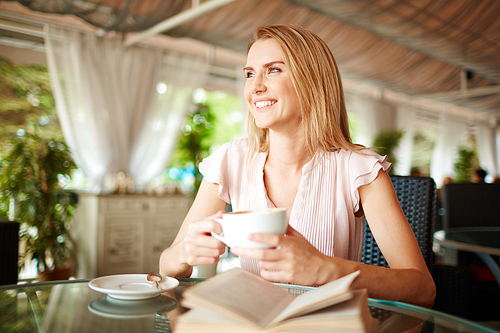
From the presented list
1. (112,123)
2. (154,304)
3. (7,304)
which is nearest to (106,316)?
(154,304)

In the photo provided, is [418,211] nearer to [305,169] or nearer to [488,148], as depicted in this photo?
[305,169]

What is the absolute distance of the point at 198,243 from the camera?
0.82m

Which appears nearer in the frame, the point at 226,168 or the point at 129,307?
the point at 129,307

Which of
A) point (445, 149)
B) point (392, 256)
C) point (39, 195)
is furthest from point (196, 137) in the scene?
point (445, 149)

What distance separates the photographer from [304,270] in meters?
0.76

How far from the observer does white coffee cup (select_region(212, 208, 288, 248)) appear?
69 centimetres

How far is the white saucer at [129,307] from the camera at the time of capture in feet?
2.69

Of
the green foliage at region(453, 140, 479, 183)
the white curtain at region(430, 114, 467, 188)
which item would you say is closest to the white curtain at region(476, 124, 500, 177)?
the green foliage at region(453, 140, 479, 183)

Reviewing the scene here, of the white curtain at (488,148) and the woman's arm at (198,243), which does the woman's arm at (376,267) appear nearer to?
the woman's arm at (198,243)

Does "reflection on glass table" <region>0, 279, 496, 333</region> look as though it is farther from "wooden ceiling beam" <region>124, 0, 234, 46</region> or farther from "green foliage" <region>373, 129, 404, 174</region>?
"green foliage" <region>373, 129, 404, 174</region>

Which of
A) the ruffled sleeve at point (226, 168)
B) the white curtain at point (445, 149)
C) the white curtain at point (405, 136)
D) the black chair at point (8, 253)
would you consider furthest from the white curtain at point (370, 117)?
the black chair at point (8, 253)

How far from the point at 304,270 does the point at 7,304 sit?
0.67 meters

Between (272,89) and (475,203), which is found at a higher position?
(272,89)

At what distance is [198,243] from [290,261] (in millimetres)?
197
